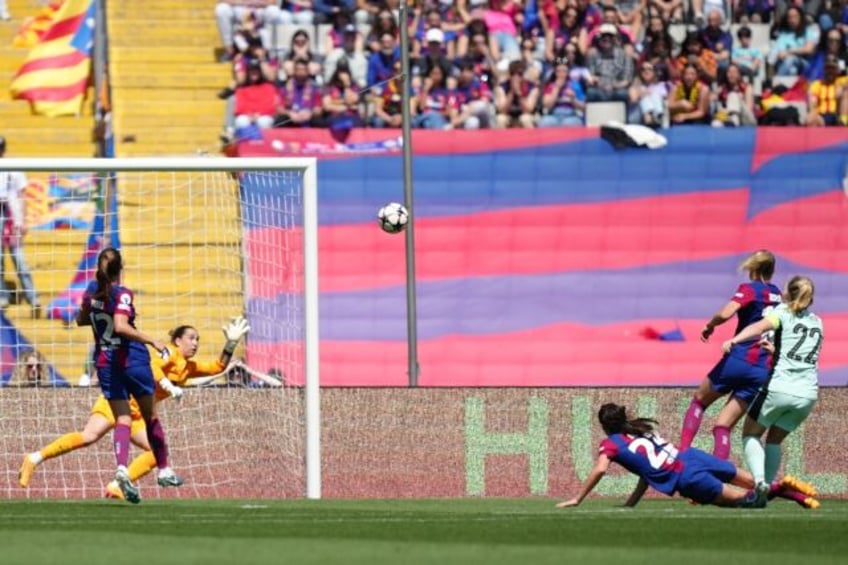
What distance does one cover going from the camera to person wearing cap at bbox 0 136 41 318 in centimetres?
1842

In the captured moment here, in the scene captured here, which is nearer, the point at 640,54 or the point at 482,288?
the point at 482,288

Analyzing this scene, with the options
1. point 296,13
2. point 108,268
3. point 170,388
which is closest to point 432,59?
point 296,13

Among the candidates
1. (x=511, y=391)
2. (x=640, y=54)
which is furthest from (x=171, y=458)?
(x=640, y=54)

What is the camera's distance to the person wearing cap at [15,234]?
60.4ft

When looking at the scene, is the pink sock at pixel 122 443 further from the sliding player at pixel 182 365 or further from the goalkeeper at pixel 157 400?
the sliding player at pixel 182 365

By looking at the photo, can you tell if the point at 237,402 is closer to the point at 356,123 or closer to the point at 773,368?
the point at 773,368

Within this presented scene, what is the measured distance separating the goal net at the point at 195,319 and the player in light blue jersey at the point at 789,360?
141 inches

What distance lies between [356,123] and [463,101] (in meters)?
1.32

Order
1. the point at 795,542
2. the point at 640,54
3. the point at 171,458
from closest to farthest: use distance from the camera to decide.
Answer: the point at 795,542 < the point at 171,458 < the point at 640,54

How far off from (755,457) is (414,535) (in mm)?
4095

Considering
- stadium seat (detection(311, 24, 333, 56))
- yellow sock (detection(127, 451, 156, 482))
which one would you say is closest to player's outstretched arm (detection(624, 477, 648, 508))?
yellow sock (detection(127, 451, 156, 482))

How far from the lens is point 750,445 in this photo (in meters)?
14.1

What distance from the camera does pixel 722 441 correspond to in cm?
1501

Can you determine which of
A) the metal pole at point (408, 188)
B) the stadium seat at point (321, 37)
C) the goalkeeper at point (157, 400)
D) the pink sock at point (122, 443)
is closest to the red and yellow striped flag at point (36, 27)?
the stadium seat at point (321, 37)
